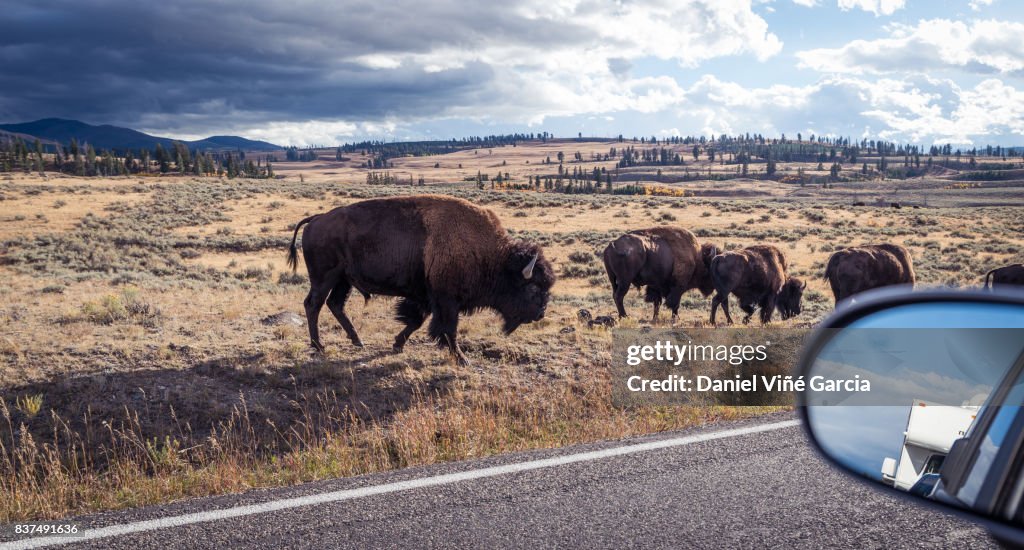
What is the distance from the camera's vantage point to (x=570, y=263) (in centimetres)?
2709

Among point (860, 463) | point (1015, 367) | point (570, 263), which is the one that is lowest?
point (570, 263)

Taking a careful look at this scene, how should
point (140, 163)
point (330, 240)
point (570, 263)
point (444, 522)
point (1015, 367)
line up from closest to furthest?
point (1015, 367) < point (444, 522) < point (330, 240) < point (570, 263) < point (140, 163)

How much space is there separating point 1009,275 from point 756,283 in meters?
5.02

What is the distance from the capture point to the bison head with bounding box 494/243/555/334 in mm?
9328

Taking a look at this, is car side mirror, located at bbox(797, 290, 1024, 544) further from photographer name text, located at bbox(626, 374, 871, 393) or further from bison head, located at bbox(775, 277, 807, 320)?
bison head, located at bbox(775, 277, 807, 320)

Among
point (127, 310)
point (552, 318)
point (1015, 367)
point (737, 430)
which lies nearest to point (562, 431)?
point (737, 430)

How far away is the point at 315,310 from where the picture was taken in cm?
916

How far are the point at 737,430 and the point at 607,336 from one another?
15.9 ft

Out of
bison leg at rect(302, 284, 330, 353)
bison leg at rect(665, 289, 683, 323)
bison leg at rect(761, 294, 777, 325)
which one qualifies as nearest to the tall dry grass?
bison leg at rect(302, 284, 330, 353)

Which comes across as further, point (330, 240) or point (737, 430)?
point (330, 240)

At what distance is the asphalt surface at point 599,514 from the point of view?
349cm

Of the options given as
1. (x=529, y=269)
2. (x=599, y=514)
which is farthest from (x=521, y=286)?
(x=599, y=514)

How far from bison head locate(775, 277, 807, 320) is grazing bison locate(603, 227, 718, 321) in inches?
75.5

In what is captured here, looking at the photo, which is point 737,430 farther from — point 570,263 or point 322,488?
point 570,263
